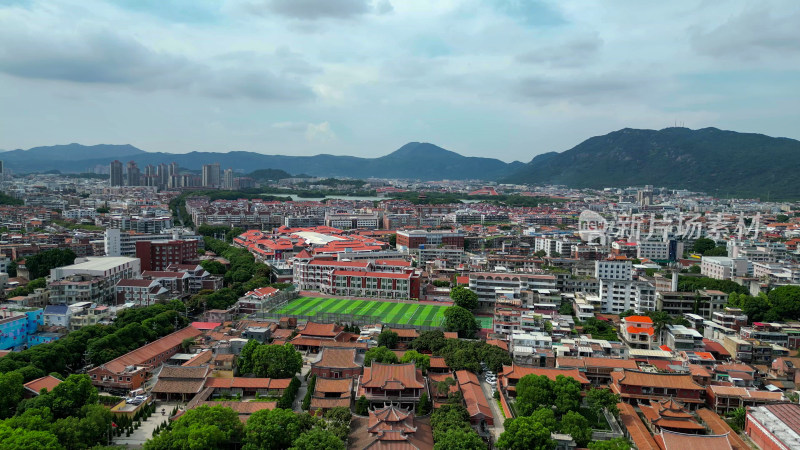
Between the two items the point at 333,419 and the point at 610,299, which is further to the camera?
the point at 610,299

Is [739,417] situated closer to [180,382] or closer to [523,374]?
[523,374]

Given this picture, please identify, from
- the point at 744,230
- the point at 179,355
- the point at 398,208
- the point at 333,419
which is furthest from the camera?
the point at 398,208

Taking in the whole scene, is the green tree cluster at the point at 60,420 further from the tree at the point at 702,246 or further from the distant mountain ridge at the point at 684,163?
the distant mountain ridge at the point at 684,163

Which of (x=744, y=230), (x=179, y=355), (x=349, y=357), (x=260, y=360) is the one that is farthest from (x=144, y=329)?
(x=744, y=230)

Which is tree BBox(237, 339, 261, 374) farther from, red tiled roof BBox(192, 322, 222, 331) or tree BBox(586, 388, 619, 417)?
tree BBox(586, 388, 619, 417)

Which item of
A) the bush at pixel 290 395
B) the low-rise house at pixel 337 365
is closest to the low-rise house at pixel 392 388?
the low-rise house at pixel 337 365

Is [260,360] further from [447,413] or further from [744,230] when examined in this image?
[744,230]

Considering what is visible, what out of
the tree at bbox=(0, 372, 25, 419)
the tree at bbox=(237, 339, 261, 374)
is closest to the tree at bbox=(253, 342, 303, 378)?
the tree at bbox=(237, 339, 261, 374)
